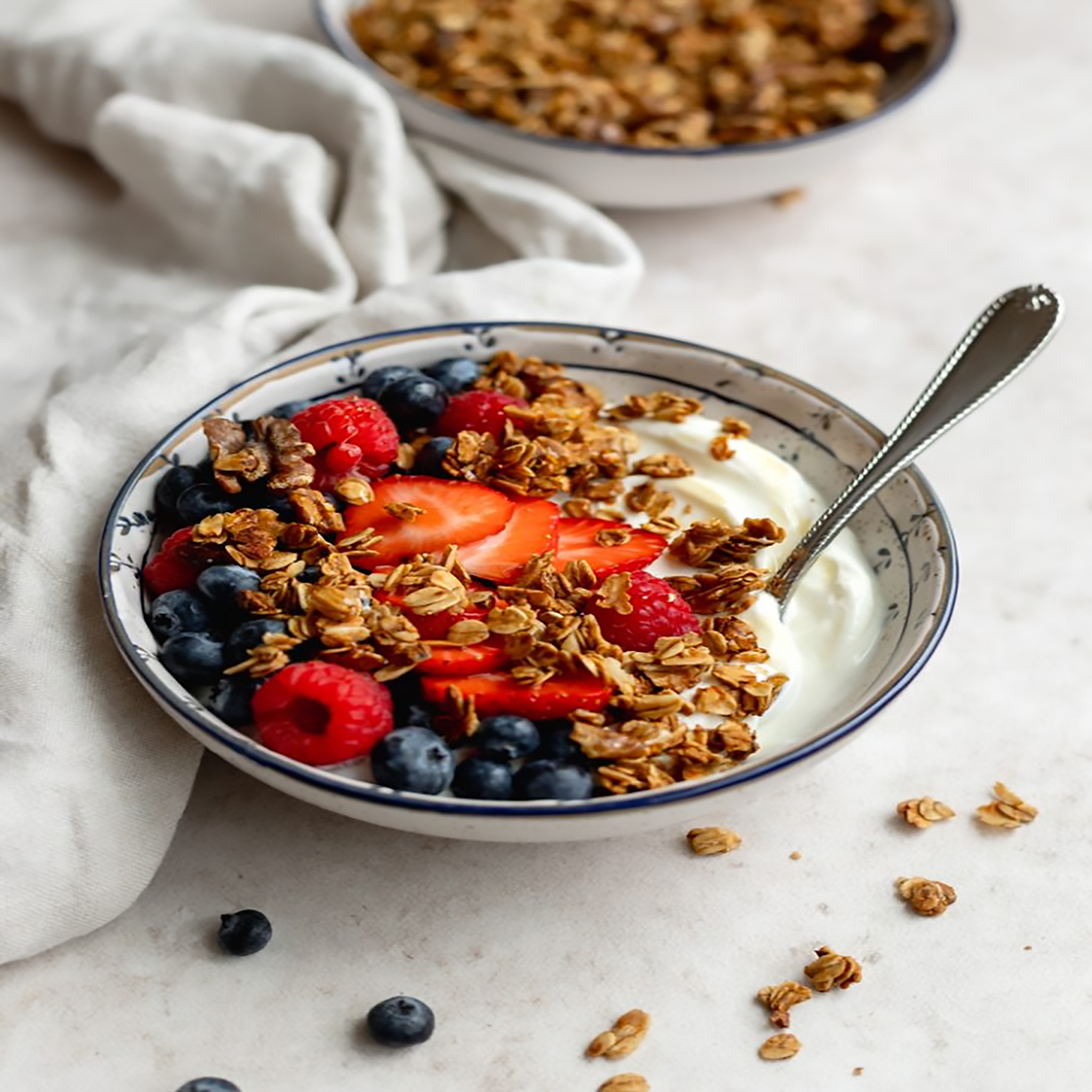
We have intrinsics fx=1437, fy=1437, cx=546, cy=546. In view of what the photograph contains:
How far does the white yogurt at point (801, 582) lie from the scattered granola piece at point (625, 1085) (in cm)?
27

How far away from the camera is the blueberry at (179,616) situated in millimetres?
1129

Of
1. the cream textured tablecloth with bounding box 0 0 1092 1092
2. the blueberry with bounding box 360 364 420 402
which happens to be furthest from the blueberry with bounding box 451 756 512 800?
the blueberry with bounding box 360 364 420 402

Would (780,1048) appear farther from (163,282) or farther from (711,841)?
(163,282)

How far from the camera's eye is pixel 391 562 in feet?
3.94

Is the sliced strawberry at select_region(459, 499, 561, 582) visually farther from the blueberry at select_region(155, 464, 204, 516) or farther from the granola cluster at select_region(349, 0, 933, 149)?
the granola cluster at select_region(349, 0, 933, 149)

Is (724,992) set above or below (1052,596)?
below

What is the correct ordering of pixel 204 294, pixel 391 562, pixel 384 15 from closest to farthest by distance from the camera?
pixel 391 562
pixel 204 294
pixel 384 15

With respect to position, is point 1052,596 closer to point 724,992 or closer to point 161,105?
point 724,992

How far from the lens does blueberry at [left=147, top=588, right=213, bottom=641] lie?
113cm

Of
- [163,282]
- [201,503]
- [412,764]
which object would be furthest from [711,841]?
[163,282]

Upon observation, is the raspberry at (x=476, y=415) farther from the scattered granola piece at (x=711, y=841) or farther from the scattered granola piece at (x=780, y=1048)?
the scattered granola piece at (x=780, y=1048)

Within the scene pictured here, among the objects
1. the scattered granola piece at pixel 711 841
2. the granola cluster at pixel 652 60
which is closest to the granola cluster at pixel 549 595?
the scattered granola piece at pixel 711 841

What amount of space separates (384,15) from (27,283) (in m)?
0.66

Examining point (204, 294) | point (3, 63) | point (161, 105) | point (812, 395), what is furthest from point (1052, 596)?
point (3, 63)
